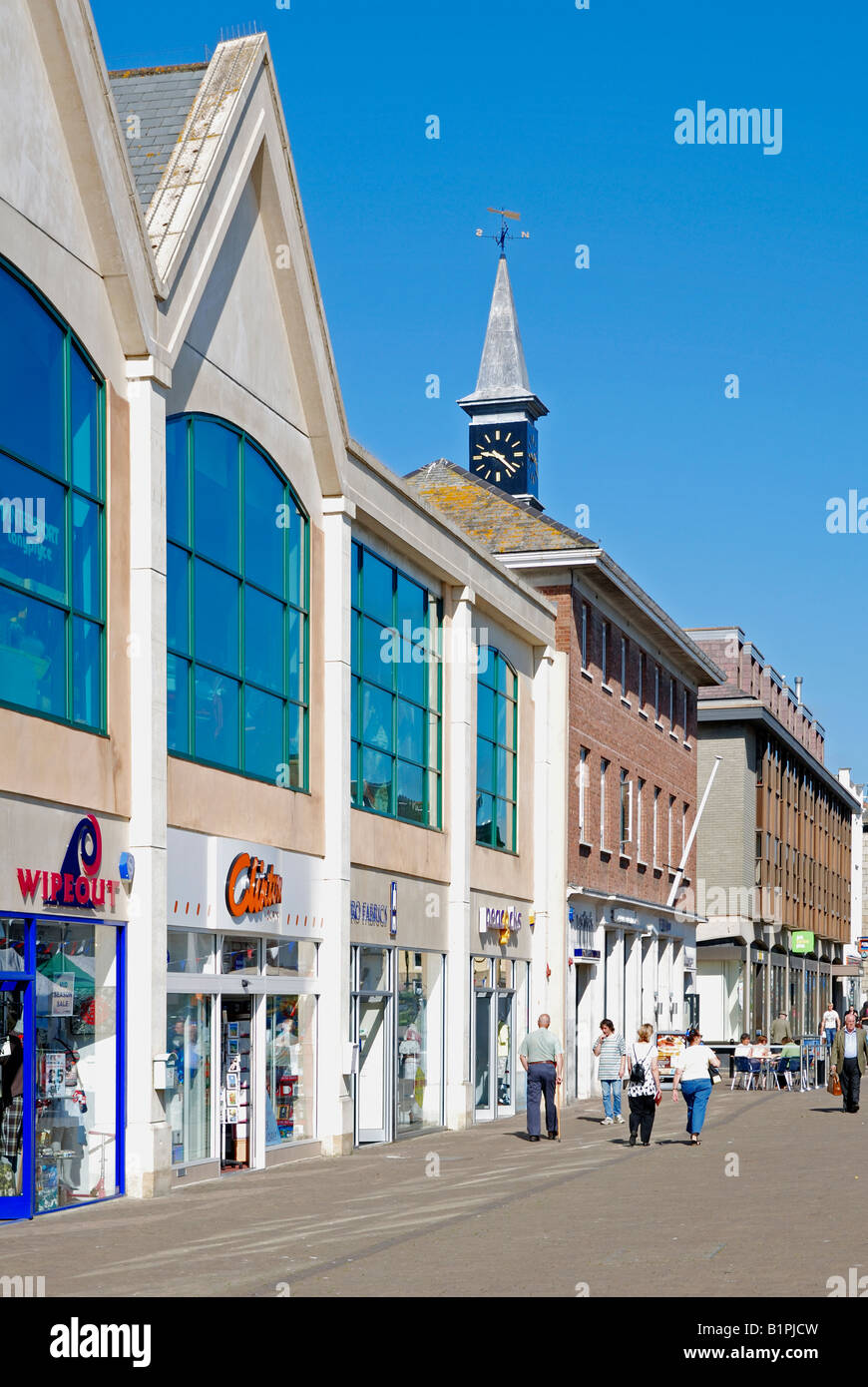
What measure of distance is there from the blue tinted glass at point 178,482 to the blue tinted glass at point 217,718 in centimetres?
152

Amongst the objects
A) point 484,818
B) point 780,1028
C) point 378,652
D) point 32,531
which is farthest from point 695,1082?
point 780,1028

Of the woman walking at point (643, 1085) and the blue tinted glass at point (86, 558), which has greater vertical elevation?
the blue tinted glass at point (86, 558)

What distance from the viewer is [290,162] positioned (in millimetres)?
23047

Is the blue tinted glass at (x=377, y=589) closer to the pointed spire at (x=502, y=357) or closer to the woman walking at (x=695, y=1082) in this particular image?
the woman walking at (x=695, y=1082)

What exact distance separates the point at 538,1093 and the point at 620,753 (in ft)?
53.6

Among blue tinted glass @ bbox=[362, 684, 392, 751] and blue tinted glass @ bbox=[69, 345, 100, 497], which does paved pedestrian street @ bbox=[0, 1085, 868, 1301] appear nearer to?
blue tinted glass @ bbox=[362, 684, 392, 751]

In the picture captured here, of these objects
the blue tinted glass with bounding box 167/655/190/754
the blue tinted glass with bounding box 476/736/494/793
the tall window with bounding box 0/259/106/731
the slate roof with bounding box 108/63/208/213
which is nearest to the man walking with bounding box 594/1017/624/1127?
the blue tinted glass with bounding box 476/736/494/793

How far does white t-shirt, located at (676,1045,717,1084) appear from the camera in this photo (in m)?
24.0

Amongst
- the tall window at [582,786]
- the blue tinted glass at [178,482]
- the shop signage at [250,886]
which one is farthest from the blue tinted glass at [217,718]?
the tall window at [582,786]

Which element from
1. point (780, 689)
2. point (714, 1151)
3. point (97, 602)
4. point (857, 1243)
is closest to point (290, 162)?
point (97, 602)

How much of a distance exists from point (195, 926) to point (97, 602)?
383cm

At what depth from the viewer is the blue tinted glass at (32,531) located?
1590 cm

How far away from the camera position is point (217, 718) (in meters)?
20.4
